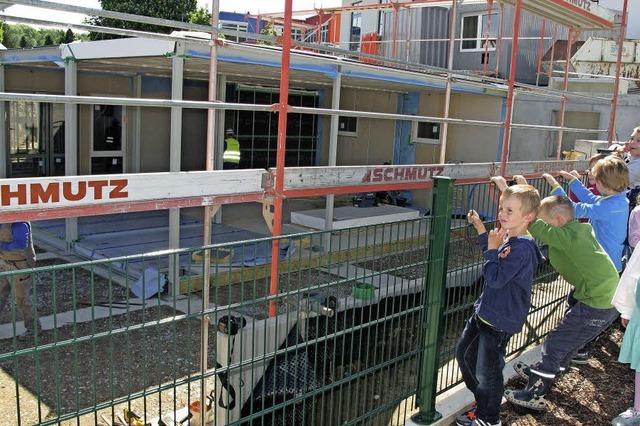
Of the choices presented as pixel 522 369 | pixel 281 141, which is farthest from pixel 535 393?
pixel 281 141

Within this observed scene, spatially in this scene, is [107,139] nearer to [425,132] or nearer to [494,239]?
[425,132]

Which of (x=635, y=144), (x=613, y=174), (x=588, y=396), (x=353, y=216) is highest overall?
(x=635, y=144)

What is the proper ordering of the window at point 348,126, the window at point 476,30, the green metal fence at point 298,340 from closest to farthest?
the green metal fence at point 298,340 < the window at point 348,126 < the window at point 476,30

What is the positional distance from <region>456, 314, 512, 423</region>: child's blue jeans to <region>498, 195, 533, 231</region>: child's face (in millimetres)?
607

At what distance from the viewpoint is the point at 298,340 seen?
321 cm

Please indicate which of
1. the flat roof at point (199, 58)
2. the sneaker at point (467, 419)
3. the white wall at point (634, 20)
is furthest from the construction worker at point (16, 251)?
the white wall at point (634, 20)

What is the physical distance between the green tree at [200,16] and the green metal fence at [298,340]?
68.5ft

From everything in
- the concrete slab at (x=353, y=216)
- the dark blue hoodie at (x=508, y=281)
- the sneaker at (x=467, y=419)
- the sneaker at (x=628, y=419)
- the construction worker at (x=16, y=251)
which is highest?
the dark blue hoodie at (x=508, y=281)

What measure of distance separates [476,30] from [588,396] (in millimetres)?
14826

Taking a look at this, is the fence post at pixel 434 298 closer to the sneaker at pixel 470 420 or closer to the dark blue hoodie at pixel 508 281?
the sneaker at pixel 470 420

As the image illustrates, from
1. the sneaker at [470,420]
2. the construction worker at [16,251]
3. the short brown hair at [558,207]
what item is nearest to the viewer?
the sneaker at [470,420]

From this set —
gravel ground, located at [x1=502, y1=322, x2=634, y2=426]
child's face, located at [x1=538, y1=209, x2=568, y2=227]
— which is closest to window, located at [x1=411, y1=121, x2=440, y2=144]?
gravel ground, located at [x1=502, y1=322, x2=634, y2=426]

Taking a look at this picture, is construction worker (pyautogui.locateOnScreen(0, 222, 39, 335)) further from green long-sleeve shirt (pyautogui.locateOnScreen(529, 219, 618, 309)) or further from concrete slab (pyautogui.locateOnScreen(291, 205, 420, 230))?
concrete slab (pyautogui.locateOnScreen(291, 205, 420, 230))

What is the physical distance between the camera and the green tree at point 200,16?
82.9 ft
